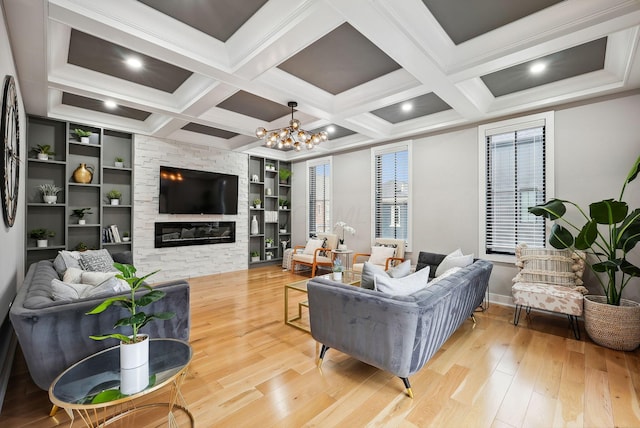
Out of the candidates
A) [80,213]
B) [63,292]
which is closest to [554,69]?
[63,292]

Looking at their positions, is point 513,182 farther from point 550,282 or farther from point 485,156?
point 550,282

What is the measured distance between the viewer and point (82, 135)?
14.9 feet

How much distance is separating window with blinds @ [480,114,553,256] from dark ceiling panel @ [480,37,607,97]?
54cm

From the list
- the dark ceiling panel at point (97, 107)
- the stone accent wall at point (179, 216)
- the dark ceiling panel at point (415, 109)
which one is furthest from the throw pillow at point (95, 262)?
the dark ceiling panel at point (415, 109)

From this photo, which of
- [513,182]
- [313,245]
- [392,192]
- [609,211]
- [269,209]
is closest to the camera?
[609,211]

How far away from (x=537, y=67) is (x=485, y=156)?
134 cm

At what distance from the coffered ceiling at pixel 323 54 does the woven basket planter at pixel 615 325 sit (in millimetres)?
2357

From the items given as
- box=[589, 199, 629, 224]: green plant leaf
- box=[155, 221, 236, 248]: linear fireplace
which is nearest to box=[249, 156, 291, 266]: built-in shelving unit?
box=[155, 221, 236, 248]: linear fireplace

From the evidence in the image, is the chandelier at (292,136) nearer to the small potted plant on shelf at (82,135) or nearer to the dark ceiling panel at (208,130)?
the dark ceiling panel at (208,130)

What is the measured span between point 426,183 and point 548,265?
2.04m

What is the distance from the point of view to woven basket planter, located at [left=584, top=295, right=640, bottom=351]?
2.71 meters

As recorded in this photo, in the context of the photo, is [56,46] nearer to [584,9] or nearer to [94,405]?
[94,405]

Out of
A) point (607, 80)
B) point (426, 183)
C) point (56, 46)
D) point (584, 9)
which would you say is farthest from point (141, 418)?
point (607, 80)

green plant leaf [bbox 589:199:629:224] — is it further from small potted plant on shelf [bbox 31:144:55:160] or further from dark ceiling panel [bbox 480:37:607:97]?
small potted plant on shelf [bbox 31:144:55:160]
